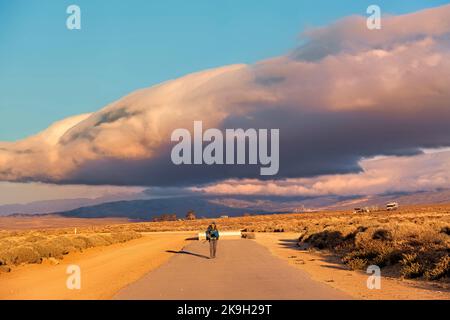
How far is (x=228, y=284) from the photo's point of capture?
653 inches

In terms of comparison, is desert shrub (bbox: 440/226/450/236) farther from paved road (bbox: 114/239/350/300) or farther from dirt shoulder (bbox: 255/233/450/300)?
paved road (bbox: 114/239/350/300)

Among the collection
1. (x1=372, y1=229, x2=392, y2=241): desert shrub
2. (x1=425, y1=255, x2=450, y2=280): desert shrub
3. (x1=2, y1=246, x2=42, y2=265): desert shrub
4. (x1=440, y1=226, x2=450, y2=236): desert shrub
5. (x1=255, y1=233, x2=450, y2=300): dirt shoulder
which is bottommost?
(x1=2, y1=246, x2=42, y2=265): desert shrub

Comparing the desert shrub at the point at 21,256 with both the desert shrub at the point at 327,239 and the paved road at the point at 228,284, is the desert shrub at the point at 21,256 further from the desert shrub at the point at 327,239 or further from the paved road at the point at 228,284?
the desert shrub at the point at 327,239

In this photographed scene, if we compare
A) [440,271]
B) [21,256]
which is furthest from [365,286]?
[21,256]

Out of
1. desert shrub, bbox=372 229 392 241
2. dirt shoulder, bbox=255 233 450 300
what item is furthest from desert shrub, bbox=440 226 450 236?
dirt shoulder, bbox=255 233 450 300

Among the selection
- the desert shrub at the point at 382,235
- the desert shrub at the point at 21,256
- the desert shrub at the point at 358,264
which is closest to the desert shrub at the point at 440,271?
the desert shrub at the point at 358,264

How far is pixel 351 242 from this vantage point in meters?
31.6

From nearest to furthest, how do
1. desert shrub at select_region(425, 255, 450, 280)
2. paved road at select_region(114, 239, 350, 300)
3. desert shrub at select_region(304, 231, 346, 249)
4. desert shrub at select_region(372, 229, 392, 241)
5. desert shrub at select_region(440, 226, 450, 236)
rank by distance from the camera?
1. paved road at select_region(114, 239, 350, 300)
2. desert shrub at select_region(425, 255, 450, 280)
3. desert shrub at select_region(372, 229, 392, 241)
4. desert shrub at select_region(440, 226, 450, 236)
5. desert shrub at select_region(304, 231, 346, 249)

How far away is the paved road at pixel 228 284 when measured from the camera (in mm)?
14094

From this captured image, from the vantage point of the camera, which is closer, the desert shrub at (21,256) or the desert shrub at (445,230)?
the desert shrub at (21,256)

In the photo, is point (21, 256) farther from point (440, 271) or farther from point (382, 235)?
point (440, 271)

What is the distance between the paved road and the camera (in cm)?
1409
